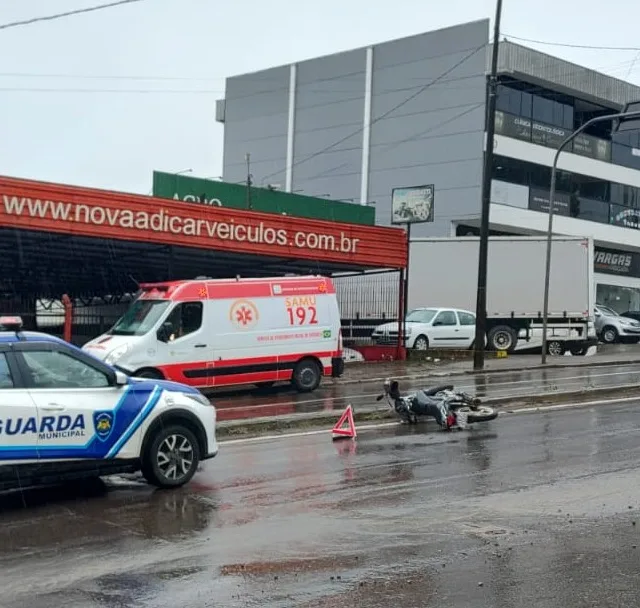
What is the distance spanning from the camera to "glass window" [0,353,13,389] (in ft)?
24.5

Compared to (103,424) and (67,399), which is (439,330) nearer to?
(103,424)

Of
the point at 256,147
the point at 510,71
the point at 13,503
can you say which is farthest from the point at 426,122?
the point at 13,503

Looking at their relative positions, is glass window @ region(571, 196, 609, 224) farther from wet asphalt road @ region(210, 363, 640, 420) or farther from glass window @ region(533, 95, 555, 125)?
wet asphalt road @ region(210, 363, 640, 420)

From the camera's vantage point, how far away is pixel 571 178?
4809cm

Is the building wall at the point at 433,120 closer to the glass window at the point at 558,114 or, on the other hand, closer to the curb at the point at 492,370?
the glass window at the point at 558,114

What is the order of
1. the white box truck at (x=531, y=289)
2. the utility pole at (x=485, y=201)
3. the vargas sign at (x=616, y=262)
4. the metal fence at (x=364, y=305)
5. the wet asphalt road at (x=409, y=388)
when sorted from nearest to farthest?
the wet asphalt road at (x=409, y=388) < the utility pole at (x=485, y=201) < the white box truck at (x=531, y=289) < the metal fence at (x=364, y=305) < the vargas sign at (x=616, y=262)

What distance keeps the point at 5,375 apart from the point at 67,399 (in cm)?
58

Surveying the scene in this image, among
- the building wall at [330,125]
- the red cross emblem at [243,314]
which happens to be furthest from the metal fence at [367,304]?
the building wall at [330,125]

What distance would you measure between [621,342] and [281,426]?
1094 inches

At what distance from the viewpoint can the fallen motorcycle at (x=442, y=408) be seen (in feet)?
40.4

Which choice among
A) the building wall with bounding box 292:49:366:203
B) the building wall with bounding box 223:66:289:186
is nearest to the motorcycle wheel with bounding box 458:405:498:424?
the building wall with bounding box 292:49:366:203

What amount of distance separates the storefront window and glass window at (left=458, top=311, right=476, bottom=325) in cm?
2337

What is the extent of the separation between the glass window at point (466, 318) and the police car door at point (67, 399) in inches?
859

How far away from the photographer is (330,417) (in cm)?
1347
